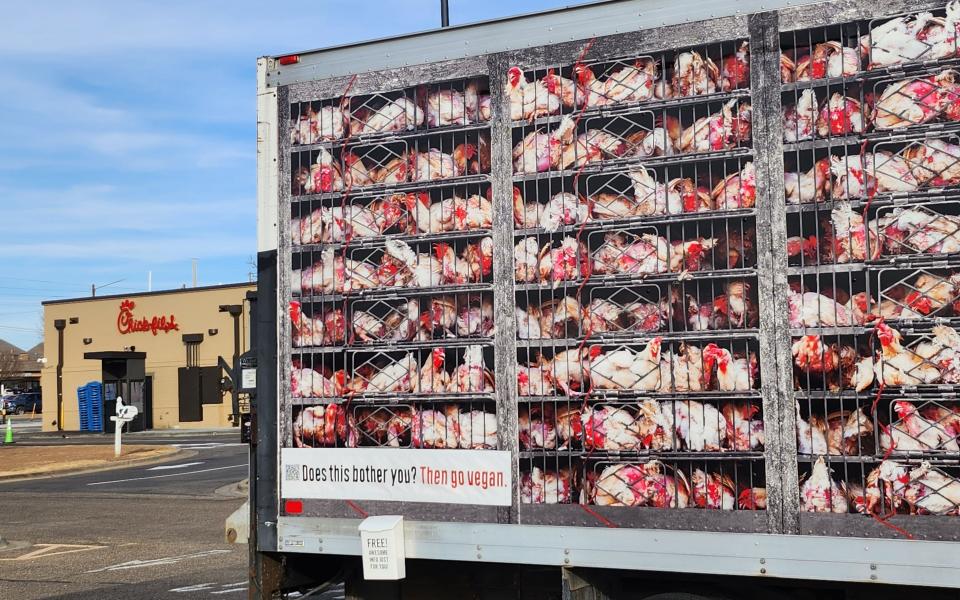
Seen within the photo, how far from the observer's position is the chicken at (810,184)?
190 inches

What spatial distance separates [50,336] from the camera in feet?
192

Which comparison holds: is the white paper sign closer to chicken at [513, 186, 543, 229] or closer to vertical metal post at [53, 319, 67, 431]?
chicken at [513, 186, 543, 229]

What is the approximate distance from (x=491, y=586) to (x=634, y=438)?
138cm

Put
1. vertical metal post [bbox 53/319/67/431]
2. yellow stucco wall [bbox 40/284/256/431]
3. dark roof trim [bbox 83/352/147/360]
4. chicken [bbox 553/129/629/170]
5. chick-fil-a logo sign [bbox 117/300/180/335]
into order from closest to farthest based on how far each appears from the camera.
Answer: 1. chicken [bbox 553/129/629/170]
2. dark roof trim [bbox 83/352/147/360]
3. yellow stucco wall [bbox 40/284/256/431]
4. chick-fil-a logo sign [bbox 117/300/180/335]
5. vertical metal post [bbox 53/319/67/431]

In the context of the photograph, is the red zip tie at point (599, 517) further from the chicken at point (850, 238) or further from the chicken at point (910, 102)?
the chicken at point (910, 102)

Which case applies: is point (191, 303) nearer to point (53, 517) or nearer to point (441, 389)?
point (53, 517)

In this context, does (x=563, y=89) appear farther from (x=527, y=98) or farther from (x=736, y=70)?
(x=736, y=70)

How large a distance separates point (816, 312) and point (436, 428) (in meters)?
2.03

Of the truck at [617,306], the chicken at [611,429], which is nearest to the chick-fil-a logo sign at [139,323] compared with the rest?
the truck at [617,306]

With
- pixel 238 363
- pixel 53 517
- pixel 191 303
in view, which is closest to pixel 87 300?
pixel 191 303

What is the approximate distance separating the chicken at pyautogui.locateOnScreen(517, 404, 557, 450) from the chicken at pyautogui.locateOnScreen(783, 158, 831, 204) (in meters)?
1.54

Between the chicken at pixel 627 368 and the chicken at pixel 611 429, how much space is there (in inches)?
5.1

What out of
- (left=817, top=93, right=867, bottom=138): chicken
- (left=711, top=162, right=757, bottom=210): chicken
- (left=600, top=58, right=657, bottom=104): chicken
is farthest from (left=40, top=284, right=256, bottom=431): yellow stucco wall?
(left=817, top=93, right=867, bottom=138): chicken

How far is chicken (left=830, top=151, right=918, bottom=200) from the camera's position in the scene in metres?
4.70
